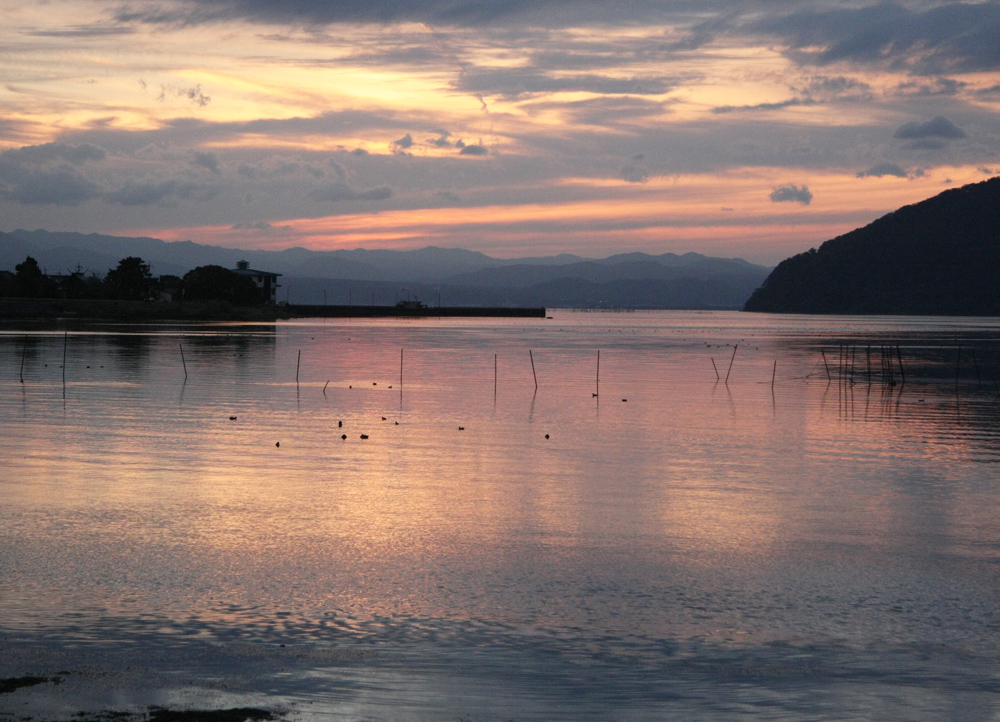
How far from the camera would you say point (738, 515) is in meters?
16.7

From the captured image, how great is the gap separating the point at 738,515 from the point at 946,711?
27.4ft

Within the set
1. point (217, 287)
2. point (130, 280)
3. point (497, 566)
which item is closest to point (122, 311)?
point (130, 280)

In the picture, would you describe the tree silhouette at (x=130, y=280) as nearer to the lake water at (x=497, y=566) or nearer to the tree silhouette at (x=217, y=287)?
the tree silhouette at (x=217, y=287)

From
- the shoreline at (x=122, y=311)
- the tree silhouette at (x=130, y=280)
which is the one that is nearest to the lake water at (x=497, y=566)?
the shoreline at (x=122, y=311)

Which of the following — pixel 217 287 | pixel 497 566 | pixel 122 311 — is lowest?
pixel 497 566

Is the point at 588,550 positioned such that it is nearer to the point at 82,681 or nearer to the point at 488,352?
the point at 82,681

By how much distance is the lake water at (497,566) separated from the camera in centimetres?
870

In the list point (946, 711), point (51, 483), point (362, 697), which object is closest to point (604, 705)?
point (362, 697)

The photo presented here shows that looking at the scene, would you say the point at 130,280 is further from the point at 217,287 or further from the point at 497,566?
the point at 497,566

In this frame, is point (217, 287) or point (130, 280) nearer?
point (130, 280)

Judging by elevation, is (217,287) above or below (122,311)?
above

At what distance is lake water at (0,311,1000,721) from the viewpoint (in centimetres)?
Answer: 870

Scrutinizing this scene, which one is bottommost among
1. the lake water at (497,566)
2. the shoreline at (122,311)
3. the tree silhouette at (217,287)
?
the lake water at (497,566)

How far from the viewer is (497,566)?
1305 cm
